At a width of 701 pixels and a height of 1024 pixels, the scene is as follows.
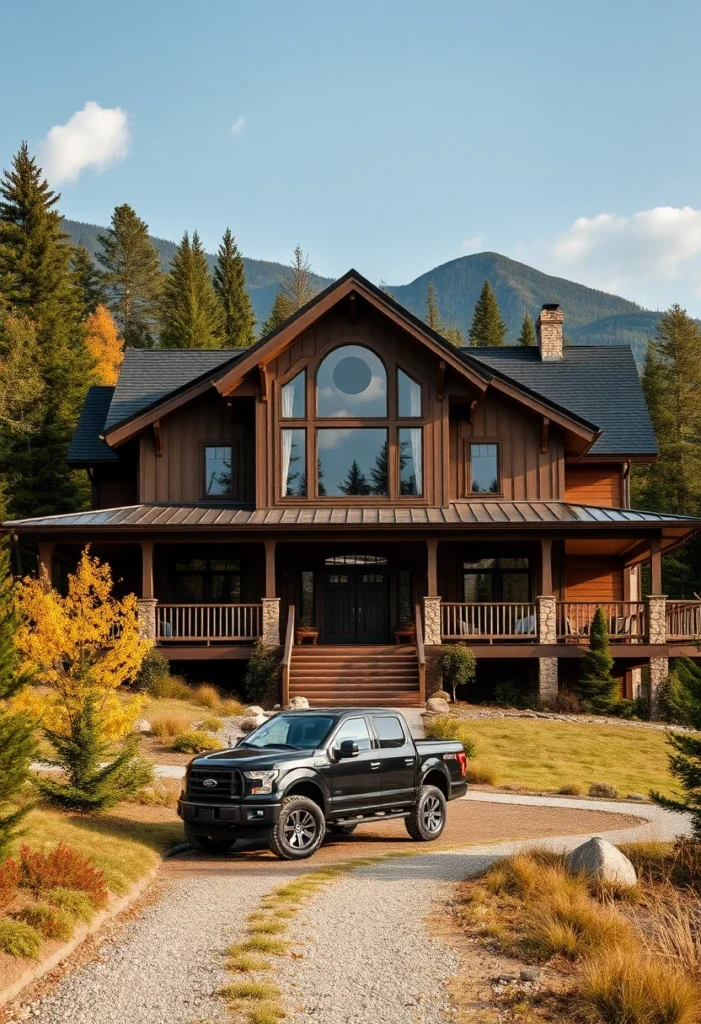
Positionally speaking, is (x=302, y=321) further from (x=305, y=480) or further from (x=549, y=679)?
(x=549, y=679)

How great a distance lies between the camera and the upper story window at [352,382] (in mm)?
31922

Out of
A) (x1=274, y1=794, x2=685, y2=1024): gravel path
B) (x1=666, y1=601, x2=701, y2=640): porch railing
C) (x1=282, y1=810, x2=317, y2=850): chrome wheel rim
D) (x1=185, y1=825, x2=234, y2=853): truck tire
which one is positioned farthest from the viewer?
(x1=666, y1=601, x2=701, y2=640): porch railing

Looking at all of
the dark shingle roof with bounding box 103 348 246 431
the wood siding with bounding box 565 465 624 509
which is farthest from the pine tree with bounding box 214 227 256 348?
the wood siding with bounding box 565 465 624 509

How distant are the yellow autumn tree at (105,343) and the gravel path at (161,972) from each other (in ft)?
189

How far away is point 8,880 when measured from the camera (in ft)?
32.6

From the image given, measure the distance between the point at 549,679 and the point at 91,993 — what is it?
22114 mm

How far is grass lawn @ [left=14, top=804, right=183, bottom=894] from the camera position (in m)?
12.3

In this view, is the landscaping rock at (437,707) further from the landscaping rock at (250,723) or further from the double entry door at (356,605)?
the double entry door at (356,605)

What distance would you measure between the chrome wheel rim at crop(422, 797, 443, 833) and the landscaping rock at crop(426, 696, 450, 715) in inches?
423

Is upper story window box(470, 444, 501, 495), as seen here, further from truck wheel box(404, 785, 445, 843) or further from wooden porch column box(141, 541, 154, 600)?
truck wheel box(404, 785, 445, 843)

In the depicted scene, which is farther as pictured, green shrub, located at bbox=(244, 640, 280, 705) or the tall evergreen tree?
the tall evergreen tree

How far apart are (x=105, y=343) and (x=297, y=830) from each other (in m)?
63.8

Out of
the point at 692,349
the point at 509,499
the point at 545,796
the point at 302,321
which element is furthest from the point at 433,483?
the point at 692,349

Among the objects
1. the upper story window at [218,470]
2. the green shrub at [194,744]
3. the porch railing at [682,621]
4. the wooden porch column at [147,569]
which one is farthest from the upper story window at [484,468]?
the green shrub at [194,744]
